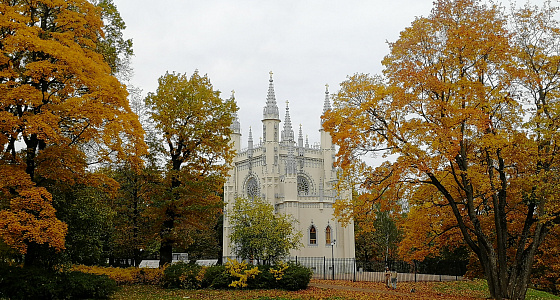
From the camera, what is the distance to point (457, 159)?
1650 cm

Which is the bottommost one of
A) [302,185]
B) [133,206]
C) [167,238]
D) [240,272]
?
[240,272]

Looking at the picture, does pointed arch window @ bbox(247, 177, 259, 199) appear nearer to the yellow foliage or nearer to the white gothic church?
the white gothic church

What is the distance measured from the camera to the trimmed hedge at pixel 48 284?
12560 mm

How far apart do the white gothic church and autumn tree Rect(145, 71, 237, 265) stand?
65.2 ft

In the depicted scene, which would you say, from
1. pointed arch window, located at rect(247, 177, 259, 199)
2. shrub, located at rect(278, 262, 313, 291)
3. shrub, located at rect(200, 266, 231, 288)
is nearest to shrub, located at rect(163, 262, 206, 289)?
shrub, located at rect(200, 266, 231, 288)

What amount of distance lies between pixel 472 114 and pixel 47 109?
12784 millimetres

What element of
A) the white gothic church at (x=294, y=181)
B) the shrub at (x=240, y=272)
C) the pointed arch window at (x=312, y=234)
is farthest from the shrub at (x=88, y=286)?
the pointed arch window at (x=312, y=234)

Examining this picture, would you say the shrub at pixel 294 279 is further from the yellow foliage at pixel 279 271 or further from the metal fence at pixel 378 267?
the metal fence at pixel 378 267

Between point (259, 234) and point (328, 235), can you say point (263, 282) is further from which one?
point (328, 235)

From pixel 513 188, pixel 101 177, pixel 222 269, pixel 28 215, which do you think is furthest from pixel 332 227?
pixel 28 215

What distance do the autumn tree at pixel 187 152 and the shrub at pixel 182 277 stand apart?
169 centimetres

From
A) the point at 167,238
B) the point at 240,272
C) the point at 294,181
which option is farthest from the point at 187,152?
the point at 294,181

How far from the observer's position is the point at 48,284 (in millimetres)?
12961

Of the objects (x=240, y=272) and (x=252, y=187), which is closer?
(x=240, y=272)
